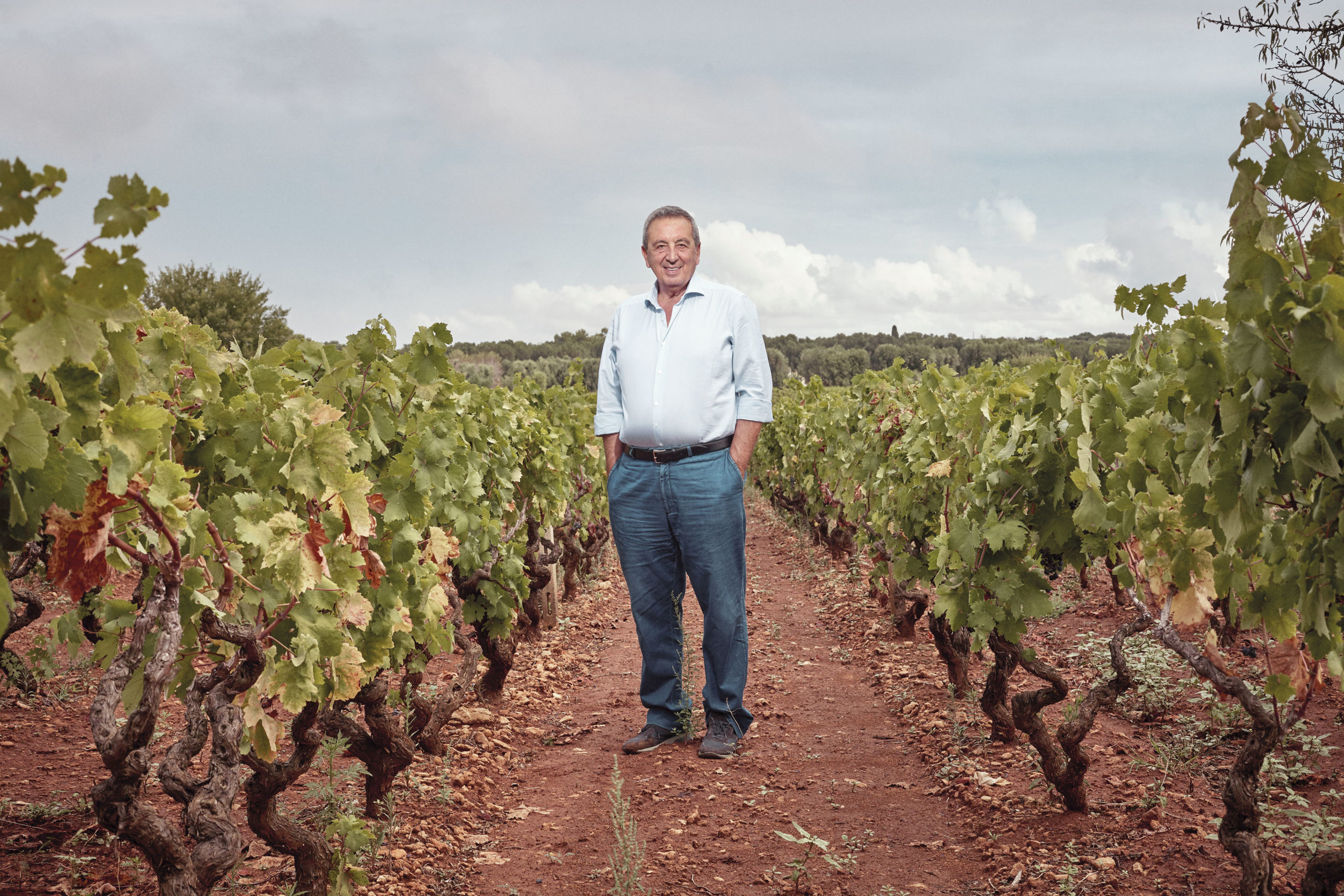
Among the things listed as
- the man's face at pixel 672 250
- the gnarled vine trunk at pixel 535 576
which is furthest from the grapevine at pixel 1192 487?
the gnarled vine trunk at pixel 535 576

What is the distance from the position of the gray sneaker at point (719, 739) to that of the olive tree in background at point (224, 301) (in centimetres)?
3333

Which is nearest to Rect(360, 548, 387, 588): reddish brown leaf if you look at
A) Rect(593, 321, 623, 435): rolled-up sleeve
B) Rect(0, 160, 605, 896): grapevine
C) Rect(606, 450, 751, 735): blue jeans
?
Rect(0, 160, 605, 896): grapevine

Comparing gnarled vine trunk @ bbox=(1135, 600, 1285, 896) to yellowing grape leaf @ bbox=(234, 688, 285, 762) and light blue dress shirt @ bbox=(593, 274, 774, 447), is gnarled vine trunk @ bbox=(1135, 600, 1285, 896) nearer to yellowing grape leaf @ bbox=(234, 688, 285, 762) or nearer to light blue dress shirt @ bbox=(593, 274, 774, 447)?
light blue dress shirt @ bbox=(593, 274, 774, 447)

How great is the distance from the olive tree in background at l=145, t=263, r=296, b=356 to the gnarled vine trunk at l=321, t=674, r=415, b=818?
1314 inches

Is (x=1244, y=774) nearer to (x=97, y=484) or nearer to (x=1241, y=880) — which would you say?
(x=1241, y=880)

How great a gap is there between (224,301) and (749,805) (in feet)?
123

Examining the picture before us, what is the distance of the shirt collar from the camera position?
14.1 ft

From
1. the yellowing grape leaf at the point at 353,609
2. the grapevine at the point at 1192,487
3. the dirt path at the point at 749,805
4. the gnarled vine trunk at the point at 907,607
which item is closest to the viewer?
the grapevine at the point at 1192,487

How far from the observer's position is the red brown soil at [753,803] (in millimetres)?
3195

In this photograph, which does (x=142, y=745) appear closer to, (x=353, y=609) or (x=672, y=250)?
(x=353, y=609)

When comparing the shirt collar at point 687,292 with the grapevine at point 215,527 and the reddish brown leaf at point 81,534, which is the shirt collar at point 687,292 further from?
the reddish brown leaf at point 81,534

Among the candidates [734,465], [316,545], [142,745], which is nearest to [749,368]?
Result: [734,465]

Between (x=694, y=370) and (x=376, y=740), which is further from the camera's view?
(x=694, y=370)

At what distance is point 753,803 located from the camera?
392cm
